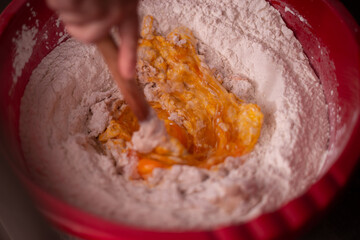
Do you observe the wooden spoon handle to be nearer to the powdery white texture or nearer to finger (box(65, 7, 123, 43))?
finger (box(65, 7, 123, 43))

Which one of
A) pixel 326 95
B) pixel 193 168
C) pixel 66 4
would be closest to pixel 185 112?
pixel 193 168

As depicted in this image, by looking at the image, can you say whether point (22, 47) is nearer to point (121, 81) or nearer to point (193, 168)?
point (121, 81)

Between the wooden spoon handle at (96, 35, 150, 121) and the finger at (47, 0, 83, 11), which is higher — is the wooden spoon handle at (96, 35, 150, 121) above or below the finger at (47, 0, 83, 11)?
below

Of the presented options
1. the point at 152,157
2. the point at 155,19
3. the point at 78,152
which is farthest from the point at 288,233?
the point at 155,19

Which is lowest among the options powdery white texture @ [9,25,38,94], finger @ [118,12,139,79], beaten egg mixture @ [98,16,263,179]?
powdery white texture @ [9,25,38,94]

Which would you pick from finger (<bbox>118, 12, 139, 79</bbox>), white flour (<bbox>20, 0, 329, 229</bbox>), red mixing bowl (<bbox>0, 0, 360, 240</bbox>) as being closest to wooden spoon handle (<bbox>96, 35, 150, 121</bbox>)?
finger (<bbox>118, 12, 139, 79</bbox>)

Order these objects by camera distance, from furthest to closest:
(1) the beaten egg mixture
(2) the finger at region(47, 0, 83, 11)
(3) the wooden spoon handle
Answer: (1) the beaten egg mixture, (3) the wooden spoon handle, (2) the finger at region(47, 0, 83, 11)

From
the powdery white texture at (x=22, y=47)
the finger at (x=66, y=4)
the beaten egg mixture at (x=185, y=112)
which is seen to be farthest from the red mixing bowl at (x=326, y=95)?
the finger at (x=66, y=4)
